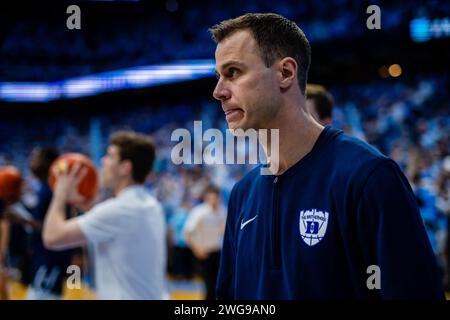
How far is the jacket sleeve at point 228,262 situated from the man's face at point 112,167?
1.54 metres

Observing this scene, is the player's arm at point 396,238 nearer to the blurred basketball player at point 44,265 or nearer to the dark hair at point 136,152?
the dark hair at point 136,152

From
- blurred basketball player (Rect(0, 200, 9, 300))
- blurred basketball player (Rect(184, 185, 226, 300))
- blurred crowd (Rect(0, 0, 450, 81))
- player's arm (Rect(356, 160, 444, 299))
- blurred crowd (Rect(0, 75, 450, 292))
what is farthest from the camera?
blurred crowd (Rect(0, 0, 450, 81))

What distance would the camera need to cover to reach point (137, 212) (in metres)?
3.19

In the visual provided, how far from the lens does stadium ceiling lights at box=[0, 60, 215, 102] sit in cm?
1563

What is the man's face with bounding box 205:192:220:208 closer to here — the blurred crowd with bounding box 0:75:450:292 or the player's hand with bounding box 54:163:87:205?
the blurred crowd with bounding box 0:75:450:292

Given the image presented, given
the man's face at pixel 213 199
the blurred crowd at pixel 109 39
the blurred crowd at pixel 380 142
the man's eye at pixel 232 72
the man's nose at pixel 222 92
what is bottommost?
the man's nose at pixel 222 92

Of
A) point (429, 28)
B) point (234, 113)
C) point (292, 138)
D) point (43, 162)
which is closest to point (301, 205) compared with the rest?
point (292, 138)

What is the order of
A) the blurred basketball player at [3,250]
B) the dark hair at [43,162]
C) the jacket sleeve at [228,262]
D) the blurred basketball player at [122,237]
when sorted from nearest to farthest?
the jacket sleeve at [228,262], the blurred basketball player at [122,237], the dark hair at [43,162], the blurred basketball player at [3,250]

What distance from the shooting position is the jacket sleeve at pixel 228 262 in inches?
73.4

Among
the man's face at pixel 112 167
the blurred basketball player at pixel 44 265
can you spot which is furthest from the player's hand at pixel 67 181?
the blurred basketball player at pixel 44 265

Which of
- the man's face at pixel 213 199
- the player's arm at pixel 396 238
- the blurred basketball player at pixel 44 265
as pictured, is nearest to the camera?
the player's arm at pixel 396 238

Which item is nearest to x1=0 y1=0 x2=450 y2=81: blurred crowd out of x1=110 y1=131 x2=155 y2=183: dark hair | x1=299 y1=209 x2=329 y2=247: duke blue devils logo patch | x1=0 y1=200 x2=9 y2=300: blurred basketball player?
x1=0 y1=200 x2=9 y2=300: blurred basketball player

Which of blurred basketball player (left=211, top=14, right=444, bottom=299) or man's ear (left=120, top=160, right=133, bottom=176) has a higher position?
man's ear (left=120, top=160, right=133, bottom=176)

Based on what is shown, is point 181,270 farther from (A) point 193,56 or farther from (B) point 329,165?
(B) point 329,165
